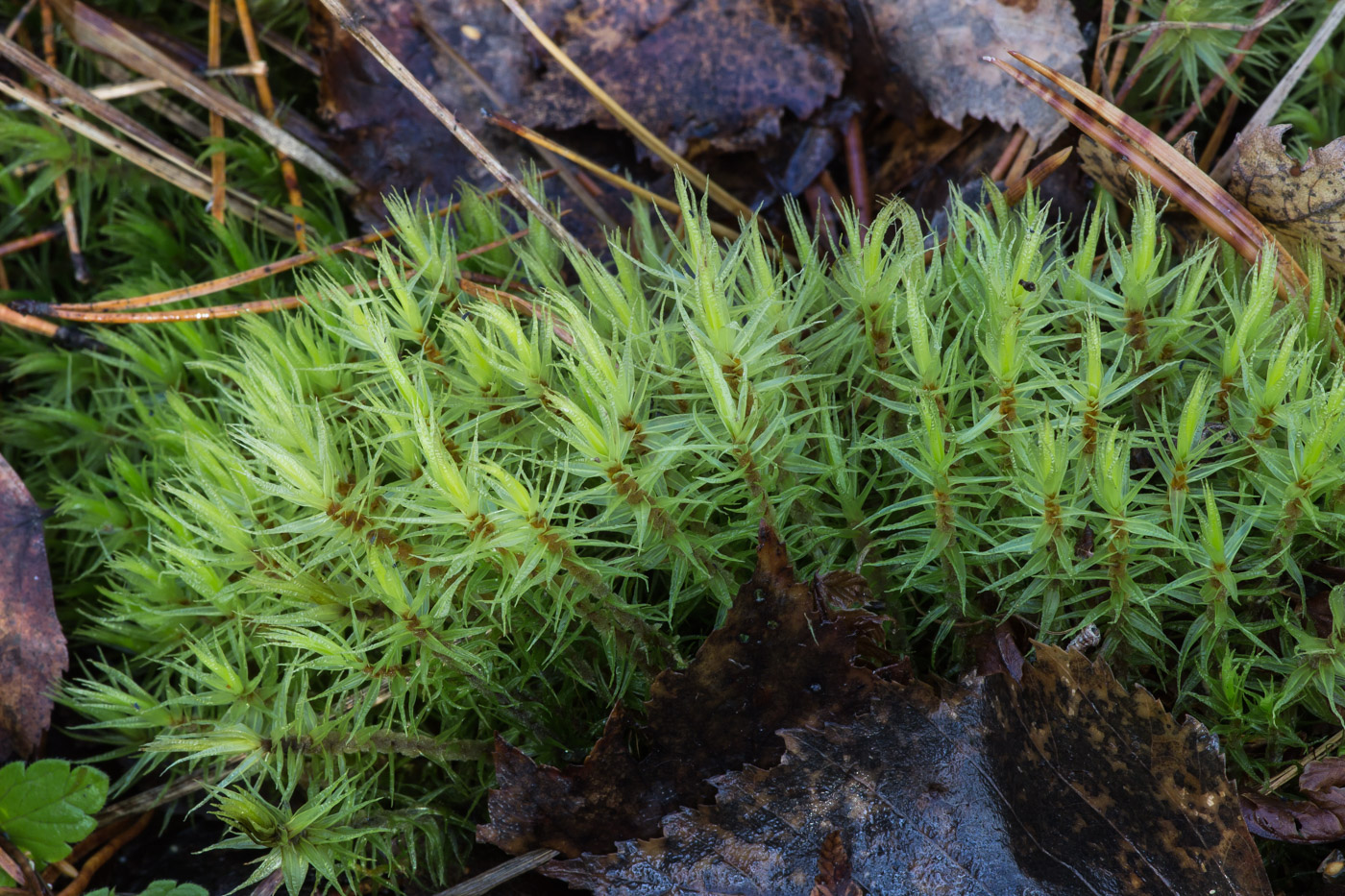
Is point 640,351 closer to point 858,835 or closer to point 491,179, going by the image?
point 858,835

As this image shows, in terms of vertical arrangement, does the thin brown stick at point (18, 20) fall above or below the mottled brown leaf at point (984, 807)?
above

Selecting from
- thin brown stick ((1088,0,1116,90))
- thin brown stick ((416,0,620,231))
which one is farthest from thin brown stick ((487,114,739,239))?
thin brown stick ((1088,0,1116,90))

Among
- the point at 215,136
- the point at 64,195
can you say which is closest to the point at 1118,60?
the point at 215,136

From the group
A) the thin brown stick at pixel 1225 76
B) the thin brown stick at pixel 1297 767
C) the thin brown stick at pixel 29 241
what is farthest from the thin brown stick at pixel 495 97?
the thin brown stick at pixel 1297 767

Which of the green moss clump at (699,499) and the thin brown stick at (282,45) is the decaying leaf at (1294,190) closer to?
the green moss clump at (699,499)

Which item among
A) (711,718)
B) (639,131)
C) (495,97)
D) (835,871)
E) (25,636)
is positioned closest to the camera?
(835,871)

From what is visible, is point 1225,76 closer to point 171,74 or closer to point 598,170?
point 598,170

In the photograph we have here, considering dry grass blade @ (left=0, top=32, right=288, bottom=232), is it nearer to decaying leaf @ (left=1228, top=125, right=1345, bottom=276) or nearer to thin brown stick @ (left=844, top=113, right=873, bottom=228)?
thin brown stick @ (left=844, top=113, right=873, bottom=228)
